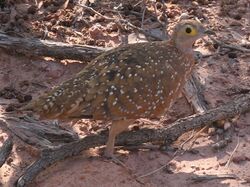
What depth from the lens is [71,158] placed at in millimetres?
5672

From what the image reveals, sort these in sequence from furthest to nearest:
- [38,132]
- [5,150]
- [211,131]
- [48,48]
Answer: [48,48] < [211,131] < [38,132] < [5,150]

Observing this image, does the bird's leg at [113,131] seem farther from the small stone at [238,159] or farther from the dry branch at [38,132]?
the small stone at [238,159]

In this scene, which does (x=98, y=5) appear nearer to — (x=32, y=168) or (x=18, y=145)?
(x=18, y=145)

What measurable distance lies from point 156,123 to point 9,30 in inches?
95.3

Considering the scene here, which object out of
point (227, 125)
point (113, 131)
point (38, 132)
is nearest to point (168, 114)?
point (227, 125)

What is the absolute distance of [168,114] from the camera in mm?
6352

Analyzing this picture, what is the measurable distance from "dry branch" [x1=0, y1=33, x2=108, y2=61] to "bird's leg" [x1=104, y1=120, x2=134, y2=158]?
60.3 inches

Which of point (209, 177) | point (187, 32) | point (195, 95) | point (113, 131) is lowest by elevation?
point (209, 177)

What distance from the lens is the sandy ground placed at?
5.45 metres

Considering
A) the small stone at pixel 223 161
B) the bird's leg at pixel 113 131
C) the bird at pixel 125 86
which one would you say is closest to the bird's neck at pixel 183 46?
the bird at pixel 125 86

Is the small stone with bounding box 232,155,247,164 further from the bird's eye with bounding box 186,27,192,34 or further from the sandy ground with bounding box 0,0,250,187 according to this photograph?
the bird's eye with bounding box 186,27,192,34

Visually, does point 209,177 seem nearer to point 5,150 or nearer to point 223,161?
point 223,161

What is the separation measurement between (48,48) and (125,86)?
1949 millimetres

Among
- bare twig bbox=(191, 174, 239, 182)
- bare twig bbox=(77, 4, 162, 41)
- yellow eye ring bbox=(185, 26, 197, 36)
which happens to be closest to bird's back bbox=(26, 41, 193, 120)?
yellow eye ring bbox=(185, 26, 197, 36)
